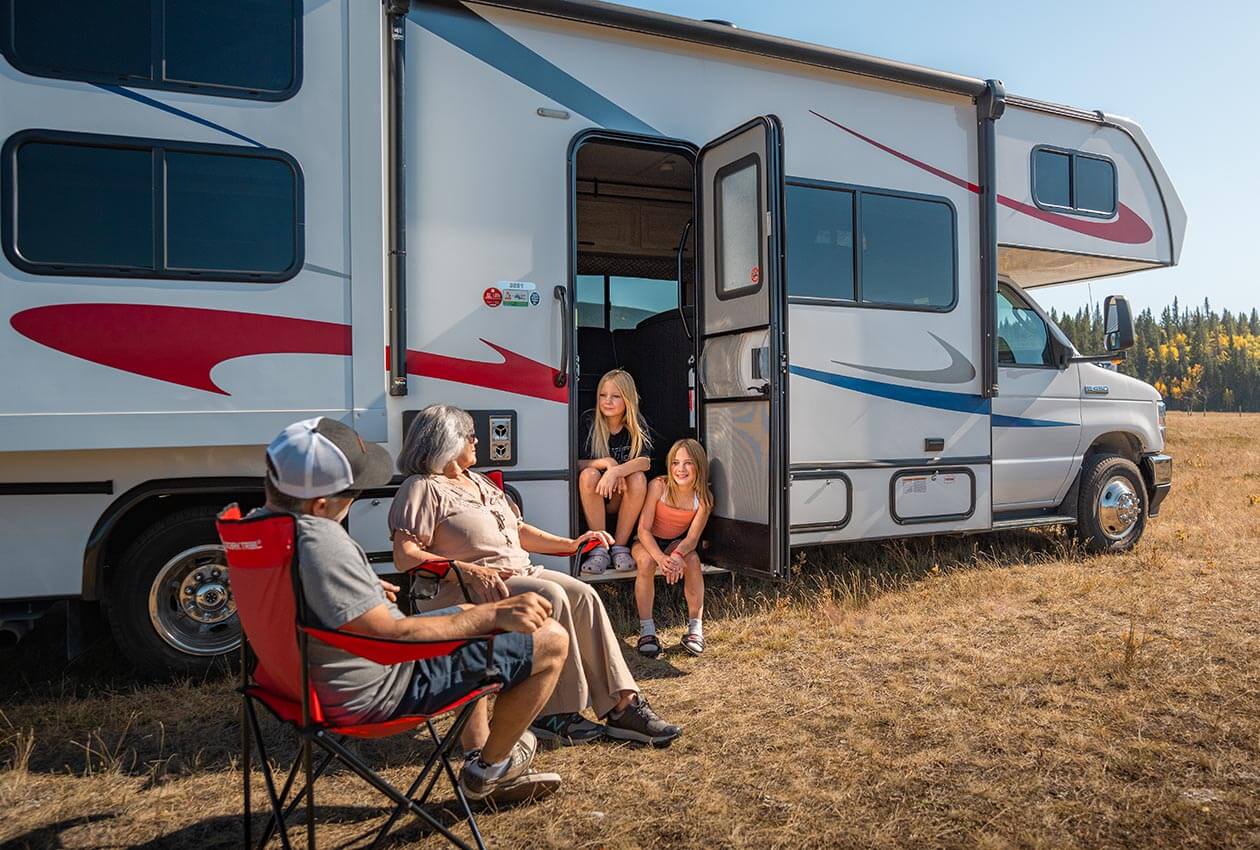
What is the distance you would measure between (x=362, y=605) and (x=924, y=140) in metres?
4.49

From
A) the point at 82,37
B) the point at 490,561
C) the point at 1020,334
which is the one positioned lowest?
the point at 490,561

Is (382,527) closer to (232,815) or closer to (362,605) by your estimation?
(232,815)

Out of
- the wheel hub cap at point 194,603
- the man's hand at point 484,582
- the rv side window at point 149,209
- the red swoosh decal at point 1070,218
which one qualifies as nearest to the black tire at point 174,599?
the wheel hub cap at point 194,603

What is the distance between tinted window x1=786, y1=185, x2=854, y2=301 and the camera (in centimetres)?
495

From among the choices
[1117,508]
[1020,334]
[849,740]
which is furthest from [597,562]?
[1117,508]

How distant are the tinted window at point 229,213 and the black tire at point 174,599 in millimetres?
1070

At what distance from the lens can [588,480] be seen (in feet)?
15.1

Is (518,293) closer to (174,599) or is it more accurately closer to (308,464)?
(174,599)

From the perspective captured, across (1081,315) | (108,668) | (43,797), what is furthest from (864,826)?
(1081,315)

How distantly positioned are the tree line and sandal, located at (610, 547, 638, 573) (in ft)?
280

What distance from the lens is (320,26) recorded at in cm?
390

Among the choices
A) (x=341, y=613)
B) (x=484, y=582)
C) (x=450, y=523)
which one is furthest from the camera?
(x=450, y=523)

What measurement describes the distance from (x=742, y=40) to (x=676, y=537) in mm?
2597

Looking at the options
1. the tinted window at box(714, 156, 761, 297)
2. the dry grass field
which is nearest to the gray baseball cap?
the dry grass field
